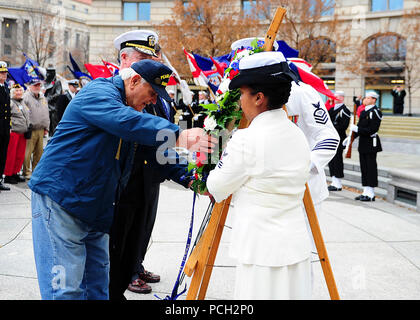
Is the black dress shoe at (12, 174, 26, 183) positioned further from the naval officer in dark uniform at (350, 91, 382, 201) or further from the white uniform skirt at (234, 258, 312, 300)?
the white uniform skirt at (234, 258, 312, 300)

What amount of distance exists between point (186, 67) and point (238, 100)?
1044 inches

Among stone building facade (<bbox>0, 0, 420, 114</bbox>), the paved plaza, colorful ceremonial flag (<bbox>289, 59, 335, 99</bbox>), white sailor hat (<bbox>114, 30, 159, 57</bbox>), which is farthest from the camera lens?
stone building facade (<bbox>0, 0, 420, 114</bbox>)

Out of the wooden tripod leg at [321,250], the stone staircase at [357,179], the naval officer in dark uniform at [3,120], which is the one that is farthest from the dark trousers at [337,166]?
the wooden tripod leg at [321,250]

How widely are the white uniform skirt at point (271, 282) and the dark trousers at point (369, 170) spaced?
8.03 metres

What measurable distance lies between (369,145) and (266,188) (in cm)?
839

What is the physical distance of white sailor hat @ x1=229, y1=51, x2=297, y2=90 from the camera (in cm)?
238

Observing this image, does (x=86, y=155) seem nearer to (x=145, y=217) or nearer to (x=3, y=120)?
(x=145, y=217)

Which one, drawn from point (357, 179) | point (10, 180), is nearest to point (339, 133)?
point (357, 179)

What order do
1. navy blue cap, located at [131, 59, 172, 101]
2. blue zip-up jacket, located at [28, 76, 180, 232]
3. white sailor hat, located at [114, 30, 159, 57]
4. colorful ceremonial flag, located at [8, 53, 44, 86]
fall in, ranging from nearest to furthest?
1. blue zip-up jacket, located at [28, 76, 180, 232]
2. navy blue cap, located at [131, 59, 172, 101]
3. white sailor hat, located at [114, 30, 159, 57]
4. colorful ceremonial flag, located at [8, 53, 44, 86]

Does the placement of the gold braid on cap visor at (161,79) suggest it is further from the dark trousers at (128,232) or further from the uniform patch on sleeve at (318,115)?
the uniform patch on sleeve at (318,115)

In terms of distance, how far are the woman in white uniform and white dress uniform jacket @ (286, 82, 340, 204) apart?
138 cm

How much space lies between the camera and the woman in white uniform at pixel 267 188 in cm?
233

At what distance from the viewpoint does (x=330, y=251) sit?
5934mm

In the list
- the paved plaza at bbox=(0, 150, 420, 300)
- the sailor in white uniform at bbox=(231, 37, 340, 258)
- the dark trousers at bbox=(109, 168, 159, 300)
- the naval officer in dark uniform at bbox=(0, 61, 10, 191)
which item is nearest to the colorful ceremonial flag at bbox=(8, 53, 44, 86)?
the naval officer in dark uniform at bbox=(0, 61, 10, 191)
